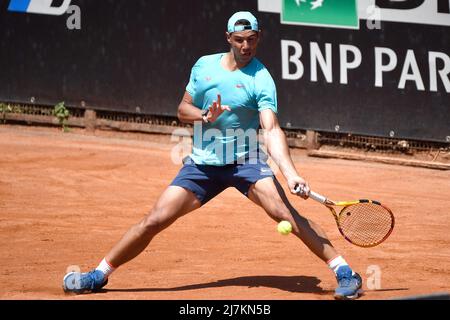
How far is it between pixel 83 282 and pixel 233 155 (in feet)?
4.17

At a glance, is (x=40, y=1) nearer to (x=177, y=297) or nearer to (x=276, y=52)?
(x=276, y=52)

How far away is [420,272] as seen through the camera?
6.91m

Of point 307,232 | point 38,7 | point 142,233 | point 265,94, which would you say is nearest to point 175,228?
point 142,233

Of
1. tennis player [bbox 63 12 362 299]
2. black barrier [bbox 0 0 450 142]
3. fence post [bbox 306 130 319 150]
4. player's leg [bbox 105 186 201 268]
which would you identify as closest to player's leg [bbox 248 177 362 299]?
tennis player [bbox 63 12 362 299]

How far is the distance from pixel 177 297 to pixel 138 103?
6768 mm

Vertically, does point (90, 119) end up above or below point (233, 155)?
above

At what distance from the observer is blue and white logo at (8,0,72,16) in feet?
40.6

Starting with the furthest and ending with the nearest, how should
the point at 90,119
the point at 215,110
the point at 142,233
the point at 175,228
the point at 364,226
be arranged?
1. the point at 90,119
2. the point at 175,228
3. the point at 364,226
4. the point at 142,233
5. the point at 215,110

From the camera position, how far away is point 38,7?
12516 millimetres

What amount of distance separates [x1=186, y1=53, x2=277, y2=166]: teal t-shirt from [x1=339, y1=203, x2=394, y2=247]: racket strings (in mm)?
782

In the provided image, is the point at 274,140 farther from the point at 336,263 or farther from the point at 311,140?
the point at 311,140

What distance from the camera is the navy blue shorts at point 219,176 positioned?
19.4 feet

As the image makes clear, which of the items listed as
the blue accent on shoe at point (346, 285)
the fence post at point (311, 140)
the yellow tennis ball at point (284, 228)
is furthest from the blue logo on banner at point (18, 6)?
the blue accent on shoe at point (346, 285)

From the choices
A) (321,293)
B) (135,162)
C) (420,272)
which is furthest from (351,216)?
(135,162)
